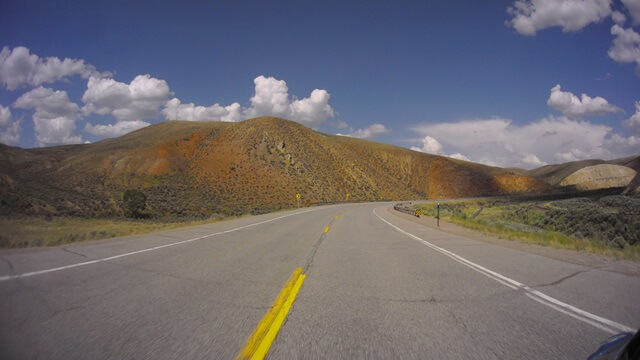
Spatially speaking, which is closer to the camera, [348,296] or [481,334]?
[481,334]

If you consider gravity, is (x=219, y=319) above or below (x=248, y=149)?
below

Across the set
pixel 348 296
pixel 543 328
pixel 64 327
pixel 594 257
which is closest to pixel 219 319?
pixel 64 327

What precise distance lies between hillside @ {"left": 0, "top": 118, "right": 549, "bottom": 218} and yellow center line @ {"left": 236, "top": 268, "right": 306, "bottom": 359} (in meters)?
33.2

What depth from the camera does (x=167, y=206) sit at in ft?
165

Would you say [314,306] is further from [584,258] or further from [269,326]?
[584,258]

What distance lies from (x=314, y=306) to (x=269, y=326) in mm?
1017

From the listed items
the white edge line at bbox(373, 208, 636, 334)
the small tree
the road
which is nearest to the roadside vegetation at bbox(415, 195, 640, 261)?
the road

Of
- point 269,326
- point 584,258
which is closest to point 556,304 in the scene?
point 269,326

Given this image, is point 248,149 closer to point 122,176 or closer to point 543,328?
point 122,176

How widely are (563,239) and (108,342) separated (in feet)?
47.2

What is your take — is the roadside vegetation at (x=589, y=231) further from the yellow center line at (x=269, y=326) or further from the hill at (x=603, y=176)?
the hill at (x=603, y=176)

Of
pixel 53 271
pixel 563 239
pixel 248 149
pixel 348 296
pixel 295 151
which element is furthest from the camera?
pixel 295 151

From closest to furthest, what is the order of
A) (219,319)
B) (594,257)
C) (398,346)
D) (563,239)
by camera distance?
(398,346), (219,319), (594,257), (563,239)

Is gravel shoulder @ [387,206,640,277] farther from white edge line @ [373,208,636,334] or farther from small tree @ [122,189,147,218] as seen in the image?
small tree @ [122,189,147,218]
